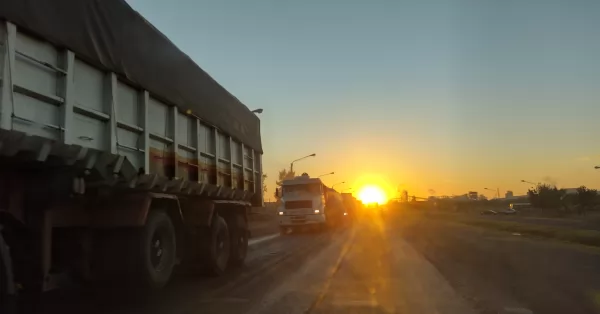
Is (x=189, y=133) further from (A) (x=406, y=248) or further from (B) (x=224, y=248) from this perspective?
Result: (A) (x=406, y=248)

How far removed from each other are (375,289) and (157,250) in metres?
4.05

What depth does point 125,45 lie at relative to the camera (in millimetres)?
8500

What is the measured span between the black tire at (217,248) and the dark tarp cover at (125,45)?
2.23m

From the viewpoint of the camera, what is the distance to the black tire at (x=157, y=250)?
8.78 metres

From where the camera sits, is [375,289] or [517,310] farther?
[375,289]

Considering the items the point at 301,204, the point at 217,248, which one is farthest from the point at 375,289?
the point at 301,204

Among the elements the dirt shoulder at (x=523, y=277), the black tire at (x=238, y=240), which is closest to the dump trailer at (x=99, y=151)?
the black tire at (x=238, y=240)

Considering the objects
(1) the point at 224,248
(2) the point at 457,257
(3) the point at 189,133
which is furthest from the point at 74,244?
(2) the point at 457,257

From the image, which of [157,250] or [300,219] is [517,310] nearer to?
[157,250]

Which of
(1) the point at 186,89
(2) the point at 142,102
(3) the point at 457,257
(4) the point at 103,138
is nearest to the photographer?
(4) the point at 103,138

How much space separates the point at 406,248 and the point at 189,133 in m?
12.6

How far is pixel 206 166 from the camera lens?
40.0 feet

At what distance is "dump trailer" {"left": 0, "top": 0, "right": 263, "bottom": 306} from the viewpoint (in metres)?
6.08

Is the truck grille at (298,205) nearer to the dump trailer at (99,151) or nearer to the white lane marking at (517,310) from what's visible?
the dump trailer at (99,151)
